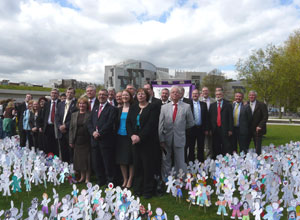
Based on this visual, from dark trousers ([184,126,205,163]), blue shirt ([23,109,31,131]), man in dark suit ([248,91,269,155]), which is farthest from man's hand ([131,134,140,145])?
blue shirt ([23,109,31,131])

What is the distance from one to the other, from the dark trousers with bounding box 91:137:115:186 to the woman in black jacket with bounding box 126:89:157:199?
65 centimetres

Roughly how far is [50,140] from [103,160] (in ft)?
8.89

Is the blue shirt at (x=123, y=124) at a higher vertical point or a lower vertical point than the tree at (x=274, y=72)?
→ lower

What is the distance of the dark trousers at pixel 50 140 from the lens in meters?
6.94

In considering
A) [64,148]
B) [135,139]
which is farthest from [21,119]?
[135,139]

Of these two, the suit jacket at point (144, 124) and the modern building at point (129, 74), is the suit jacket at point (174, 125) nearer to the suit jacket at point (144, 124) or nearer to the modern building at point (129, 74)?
the suit jacket at point (144, 124)

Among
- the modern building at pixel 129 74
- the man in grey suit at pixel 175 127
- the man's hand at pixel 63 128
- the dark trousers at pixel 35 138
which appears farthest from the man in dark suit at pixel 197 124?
the modern building at pixel 129 74

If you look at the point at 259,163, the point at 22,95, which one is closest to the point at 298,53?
the point at 259,163

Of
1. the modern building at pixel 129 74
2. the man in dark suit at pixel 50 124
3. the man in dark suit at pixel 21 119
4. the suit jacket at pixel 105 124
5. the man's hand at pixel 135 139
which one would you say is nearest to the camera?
the man's hand at pixel 135 139

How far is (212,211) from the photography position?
389 centimetres

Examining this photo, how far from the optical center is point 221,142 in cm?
648

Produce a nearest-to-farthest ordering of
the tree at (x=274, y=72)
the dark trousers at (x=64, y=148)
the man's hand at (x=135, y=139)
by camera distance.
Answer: the man's hand at (x=135, y=139), the dark trousers at (x=64, y=148), the tree at (x=274, y=72)

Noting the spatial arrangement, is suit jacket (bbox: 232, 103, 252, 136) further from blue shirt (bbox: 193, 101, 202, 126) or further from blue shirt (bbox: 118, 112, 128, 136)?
blue shirt (bbox: 118, 112, 128, 136)

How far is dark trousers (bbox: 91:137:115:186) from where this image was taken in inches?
196
